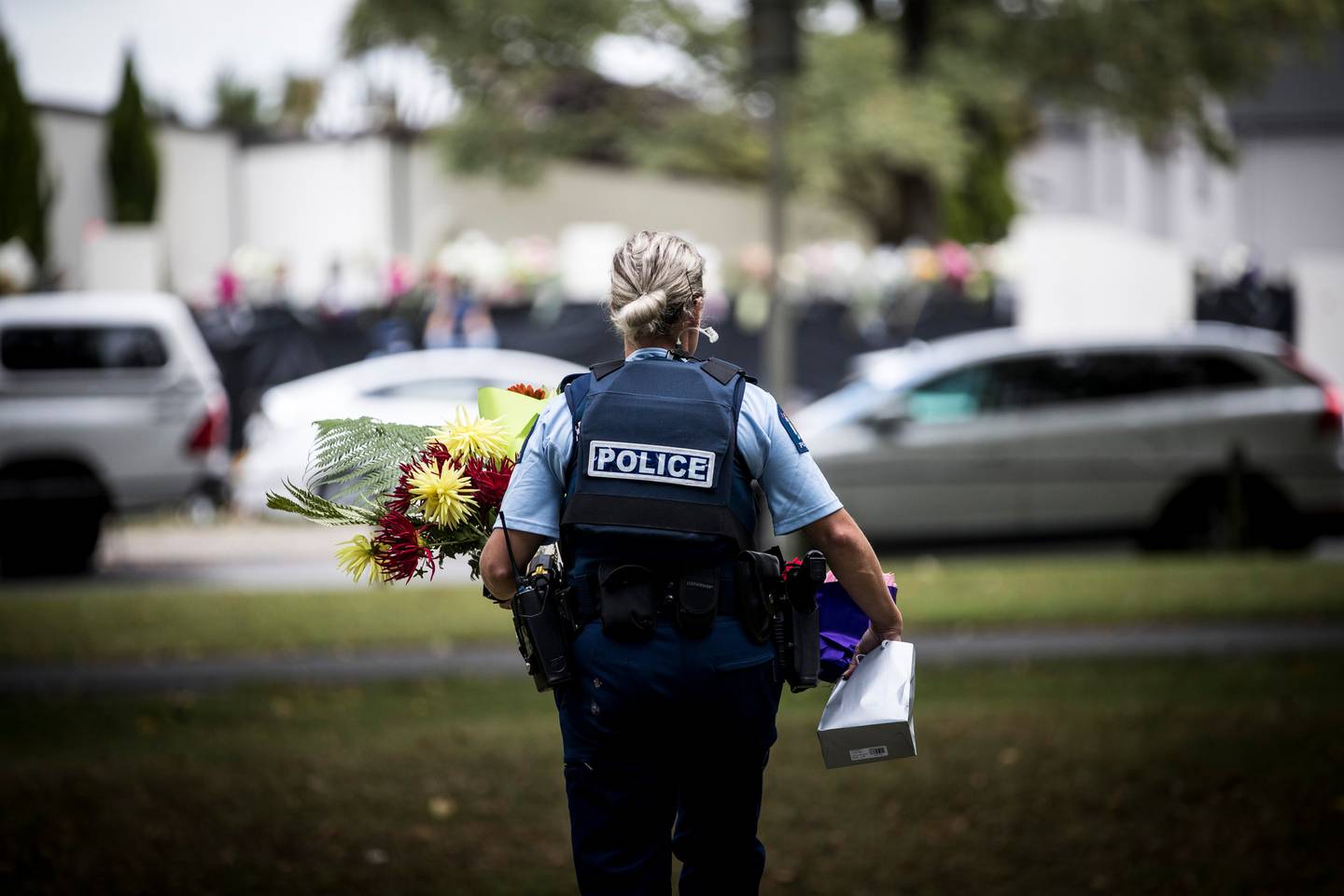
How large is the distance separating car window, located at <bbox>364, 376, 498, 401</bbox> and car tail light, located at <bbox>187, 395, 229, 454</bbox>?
146 cm

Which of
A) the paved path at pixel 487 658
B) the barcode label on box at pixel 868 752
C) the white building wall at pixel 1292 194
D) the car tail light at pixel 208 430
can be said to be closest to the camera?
the barcode label on box at pixel 868 752

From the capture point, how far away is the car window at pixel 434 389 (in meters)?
14.5

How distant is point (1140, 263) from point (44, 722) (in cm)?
1381

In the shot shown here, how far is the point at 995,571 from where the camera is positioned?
11344 mm

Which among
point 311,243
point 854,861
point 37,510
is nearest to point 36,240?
point 311,243

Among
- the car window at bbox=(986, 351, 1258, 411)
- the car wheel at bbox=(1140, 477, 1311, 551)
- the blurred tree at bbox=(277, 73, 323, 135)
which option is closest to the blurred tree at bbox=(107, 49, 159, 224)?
the car window at bbox=(986, 351, 1258, 411)

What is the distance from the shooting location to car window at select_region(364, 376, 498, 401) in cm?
1445

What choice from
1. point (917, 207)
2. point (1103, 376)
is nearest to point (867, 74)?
point (917, 207)

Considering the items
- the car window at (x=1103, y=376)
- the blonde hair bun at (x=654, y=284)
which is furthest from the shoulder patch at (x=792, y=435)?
the car window at (x=1103, y=376)

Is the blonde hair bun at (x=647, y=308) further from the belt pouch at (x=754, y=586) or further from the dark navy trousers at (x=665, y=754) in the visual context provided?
the dark navy trousers at (x=665, y=754)

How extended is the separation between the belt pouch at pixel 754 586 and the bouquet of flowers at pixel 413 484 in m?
0.55

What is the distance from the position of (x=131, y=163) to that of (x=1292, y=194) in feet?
65.8

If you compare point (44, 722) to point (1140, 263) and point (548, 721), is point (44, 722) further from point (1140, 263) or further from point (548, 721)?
point (1140, 263)

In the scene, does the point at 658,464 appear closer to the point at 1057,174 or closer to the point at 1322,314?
the point at 1322,314
